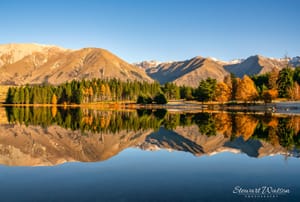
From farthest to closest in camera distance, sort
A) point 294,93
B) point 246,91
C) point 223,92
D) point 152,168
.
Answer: point 223,92 → point 294,93 → point 246,91 → point 152,168

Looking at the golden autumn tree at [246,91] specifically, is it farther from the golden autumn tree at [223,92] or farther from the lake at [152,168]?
the lake at [152,168]

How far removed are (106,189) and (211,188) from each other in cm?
621

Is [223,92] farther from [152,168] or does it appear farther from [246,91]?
[152,168]

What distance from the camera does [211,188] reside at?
63.6 feet

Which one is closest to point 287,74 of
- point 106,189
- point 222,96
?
point 222,96

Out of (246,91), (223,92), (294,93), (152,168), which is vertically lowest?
(152,168)

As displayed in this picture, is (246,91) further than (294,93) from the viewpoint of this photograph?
No

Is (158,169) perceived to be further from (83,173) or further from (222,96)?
(222,96)

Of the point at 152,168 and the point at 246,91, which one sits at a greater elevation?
the point at 246,91

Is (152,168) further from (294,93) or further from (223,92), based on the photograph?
(223,92)

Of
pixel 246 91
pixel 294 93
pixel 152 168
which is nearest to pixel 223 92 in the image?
pixel 246 91

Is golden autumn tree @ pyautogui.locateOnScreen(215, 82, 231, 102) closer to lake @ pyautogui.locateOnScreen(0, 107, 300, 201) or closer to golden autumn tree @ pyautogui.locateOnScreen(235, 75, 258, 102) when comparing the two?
golden autumn tree @ pyautogui.locateOnScreen(235, 75, 258, 102)

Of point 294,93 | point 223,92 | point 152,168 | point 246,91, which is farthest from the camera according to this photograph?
point 223,92

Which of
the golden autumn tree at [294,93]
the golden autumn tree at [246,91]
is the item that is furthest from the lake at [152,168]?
the golden autumn tree at [294,93]
